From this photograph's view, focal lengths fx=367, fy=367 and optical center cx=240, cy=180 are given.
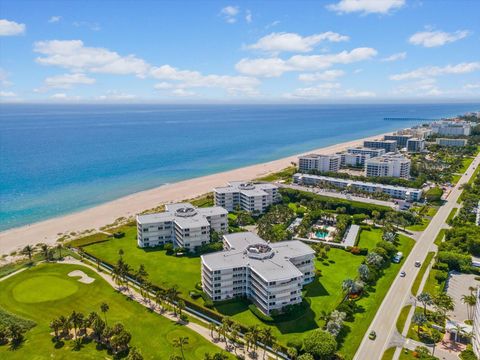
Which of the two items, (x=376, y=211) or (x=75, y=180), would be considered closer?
(x=376, y=211)

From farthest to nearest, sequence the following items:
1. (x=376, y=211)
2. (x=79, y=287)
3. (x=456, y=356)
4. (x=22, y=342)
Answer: (x=376, y=211), (x=79, y=287), (x=22, y=342), (x=456, y=356)

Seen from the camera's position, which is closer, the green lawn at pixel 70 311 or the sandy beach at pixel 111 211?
the green lawn at pixel 70 311

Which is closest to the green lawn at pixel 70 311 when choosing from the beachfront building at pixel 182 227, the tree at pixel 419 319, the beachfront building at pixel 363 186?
the beachfront building at pixel 182 227

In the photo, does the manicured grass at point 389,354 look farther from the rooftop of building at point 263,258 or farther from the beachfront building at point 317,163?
the beachfront building at point 317,163

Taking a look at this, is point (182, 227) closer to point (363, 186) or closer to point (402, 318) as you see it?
point (402, 318)

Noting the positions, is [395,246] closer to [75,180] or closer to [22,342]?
[22,342]

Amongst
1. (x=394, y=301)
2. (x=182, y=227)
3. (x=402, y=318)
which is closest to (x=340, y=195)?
(x=394, y=301)

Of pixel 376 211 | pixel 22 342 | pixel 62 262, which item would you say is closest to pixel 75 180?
pixel 62 262
